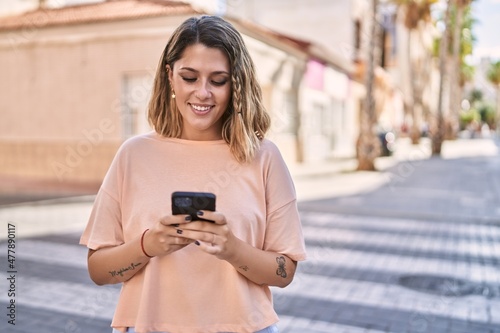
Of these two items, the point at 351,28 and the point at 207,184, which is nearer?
the point at 207,184

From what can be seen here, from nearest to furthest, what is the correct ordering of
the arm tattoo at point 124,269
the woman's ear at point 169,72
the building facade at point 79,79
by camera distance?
the arm tattoo at point 124,269 < the woman's ear at point 169,72 < the building facade at point 79,79

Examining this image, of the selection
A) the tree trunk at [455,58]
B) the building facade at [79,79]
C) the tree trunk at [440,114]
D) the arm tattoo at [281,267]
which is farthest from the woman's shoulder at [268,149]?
the tree trunk at [455,58]

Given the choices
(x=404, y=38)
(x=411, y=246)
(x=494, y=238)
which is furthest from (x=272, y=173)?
(x=404, y=38)

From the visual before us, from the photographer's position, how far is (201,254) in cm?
156

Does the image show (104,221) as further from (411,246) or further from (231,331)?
(411,246)

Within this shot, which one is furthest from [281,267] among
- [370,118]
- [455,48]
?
[455,48]

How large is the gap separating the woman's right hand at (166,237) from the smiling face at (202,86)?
0.35 m

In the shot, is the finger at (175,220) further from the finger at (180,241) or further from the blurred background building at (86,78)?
the blurred background building at (86,78)

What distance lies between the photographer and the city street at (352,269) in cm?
444

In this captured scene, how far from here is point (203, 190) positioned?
157 cm

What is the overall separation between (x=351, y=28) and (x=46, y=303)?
84.0ft

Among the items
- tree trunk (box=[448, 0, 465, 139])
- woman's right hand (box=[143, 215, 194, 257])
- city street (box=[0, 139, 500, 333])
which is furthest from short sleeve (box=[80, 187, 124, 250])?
tree trunk (box=[448, 0, 465, 139])

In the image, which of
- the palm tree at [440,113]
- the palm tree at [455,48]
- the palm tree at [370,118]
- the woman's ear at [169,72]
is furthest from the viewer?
the palm tree at [455,48]

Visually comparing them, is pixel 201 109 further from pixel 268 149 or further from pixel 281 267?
pixel 281 267
